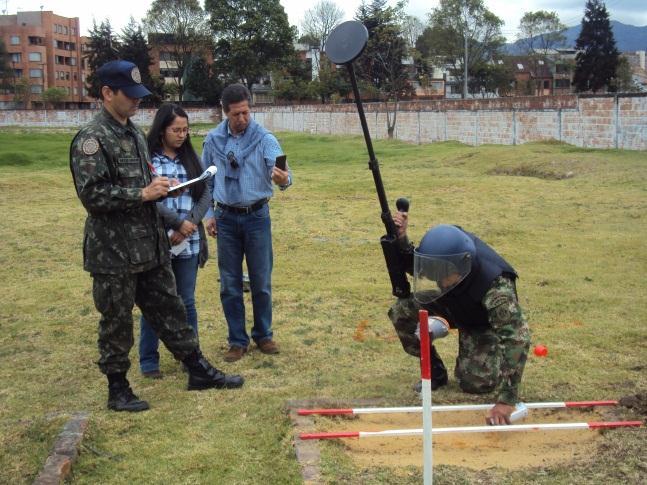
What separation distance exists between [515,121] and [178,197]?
23976 millimetres

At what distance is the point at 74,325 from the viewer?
6852 mm

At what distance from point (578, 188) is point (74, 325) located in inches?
429

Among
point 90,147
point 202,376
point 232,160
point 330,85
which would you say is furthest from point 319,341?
point 330,85

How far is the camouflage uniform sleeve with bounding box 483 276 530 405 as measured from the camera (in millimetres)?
4207

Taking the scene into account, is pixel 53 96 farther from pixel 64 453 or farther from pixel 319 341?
pixel 64 453

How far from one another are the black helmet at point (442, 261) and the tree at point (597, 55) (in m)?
61.5

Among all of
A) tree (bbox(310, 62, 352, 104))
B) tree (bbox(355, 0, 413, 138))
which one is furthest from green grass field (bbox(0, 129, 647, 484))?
tree (bbox(310, 62, 352, 104))

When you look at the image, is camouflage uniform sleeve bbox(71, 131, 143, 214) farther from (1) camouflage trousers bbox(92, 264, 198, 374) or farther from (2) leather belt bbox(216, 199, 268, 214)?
(2) leather belt bbox(216, 199, 268, 214)

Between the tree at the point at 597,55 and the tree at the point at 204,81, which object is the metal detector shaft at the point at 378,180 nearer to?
the tree at the point at 597,55

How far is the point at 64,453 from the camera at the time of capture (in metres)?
3.85

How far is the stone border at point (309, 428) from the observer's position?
370 cm

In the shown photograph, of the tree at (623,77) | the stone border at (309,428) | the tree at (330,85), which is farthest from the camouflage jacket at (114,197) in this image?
the tree at (623,77)

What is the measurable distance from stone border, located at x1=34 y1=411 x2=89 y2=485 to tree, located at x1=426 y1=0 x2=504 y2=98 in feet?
227

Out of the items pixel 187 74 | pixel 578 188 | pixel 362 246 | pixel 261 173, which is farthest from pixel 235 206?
pixel 187 74
